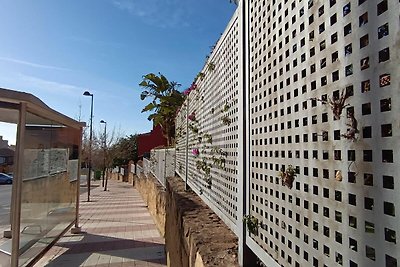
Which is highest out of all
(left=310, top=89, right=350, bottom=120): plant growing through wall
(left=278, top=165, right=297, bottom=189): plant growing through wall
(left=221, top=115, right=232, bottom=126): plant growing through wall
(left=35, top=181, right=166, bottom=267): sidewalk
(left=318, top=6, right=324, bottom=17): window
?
(left=318, top=6, right=324, bottom=17): window

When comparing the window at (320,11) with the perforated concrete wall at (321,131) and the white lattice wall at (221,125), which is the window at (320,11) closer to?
the perforated concrete wall at (321,131)

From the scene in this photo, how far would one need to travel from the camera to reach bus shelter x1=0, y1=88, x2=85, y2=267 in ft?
15.0

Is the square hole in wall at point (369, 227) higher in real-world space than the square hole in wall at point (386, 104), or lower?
lower

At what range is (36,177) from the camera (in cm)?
554

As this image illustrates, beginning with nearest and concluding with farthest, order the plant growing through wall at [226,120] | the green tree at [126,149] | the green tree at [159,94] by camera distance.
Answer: the plant growing through wall at [226,120]
the green tree at [159,94]
the green tree at [126,149]

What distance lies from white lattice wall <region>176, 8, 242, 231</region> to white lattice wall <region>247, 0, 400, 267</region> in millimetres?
726

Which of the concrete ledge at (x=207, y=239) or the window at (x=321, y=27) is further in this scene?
the concrete ledge at (x=207, y=239)

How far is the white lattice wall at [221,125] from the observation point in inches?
105

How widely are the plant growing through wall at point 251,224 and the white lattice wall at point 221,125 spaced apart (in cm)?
29

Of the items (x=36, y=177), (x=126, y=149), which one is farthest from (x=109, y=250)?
(x=126, y=149)

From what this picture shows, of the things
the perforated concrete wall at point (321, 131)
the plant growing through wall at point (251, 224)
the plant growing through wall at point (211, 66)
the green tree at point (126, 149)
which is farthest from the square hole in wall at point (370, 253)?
the green tree at point (126, 149)

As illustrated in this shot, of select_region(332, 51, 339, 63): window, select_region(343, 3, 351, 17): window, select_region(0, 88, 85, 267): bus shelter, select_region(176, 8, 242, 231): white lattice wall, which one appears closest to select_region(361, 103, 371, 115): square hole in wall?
select_region(332, 51, 339, 63): window

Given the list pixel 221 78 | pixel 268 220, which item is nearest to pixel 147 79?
pixel 221 78

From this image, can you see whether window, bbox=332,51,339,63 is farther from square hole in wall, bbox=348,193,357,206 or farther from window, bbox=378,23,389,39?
square hole in wall, bbox=348,193,357,206
